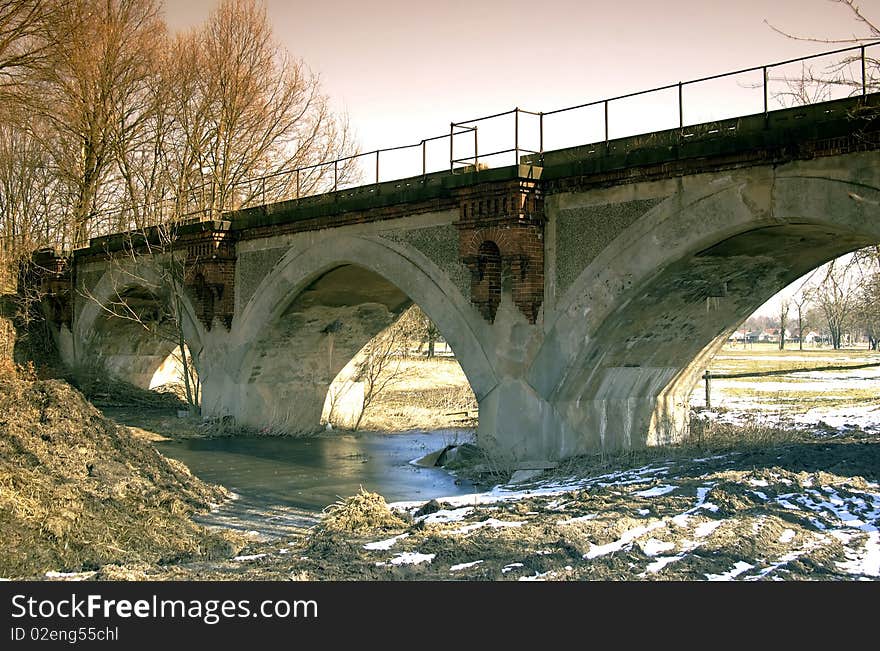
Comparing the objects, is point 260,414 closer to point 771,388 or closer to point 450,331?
point 450,331

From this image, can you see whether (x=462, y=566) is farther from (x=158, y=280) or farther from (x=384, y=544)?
(x=158, y=280)

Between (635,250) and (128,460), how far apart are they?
6749mm

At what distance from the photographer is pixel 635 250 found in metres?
12.5

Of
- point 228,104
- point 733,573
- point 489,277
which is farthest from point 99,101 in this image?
point 733,573

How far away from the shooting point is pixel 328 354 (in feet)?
69.7

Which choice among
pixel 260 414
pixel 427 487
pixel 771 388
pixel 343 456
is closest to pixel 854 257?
pixel 427 487

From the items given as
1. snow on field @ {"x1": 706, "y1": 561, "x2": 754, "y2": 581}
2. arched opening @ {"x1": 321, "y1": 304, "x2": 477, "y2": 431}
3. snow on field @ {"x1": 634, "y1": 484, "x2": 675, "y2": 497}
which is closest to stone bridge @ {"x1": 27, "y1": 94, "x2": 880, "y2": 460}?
arched opening @ {"x1": 321, "y1": 304, "x2": 477, "y2": 431}

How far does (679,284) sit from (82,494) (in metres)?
7.72

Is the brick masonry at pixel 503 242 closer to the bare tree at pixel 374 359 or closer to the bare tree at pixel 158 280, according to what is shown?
the bare tree at pixel 374 359

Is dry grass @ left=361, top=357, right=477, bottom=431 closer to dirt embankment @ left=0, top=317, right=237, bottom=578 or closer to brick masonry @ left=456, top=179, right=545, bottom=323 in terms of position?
brick masonry @ left=456, top=179, right=545, bottom=323

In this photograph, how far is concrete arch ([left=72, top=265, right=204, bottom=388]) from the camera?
931 inches

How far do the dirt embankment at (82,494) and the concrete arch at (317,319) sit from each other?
4.42 meters

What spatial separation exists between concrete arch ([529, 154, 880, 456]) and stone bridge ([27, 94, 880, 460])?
0.08ft

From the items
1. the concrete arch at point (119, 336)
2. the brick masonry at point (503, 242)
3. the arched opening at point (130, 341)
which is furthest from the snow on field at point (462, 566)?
the arched opening at point (130, 341)
